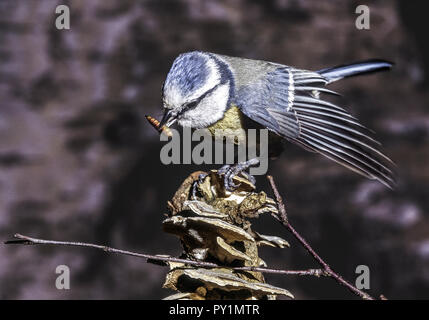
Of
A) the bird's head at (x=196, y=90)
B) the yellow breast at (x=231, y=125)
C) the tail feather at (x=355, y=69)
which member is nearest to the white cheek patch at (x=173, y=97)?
the bird's head at (x=196, y=90)

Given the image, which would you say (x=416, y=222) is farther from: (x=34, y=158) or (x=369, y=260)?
(x=34, y=158)

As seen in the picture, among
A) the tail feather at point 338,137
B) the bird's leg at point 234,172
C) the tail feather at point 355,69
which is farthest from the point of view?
the tail feather at point 355,69

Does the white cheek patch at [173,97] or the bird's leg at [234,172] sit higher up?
the white cheek patch at [173,97]

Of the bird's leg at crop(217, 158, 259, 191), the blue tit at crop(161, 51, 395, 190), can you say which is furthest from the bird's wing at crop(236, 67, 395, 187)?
the bird's leg at crop(217, 158, 259, 191)

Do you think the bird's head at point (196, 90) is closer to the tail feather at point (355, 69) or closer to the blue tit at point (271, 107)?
the blue tit at point (271, 107)

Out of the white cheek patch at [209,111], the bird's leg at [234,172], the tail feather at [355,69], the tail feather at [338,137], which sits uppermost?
the tail feather at [355,69]

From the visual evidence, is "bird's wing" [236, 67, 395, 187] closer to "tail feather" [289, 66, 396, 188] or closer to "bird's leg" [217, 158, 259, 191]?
"tail feather" [289, 66, 396, 188]

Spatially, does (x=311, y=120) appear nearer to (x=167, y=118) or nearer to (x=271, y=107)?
(x=271, y=107)
